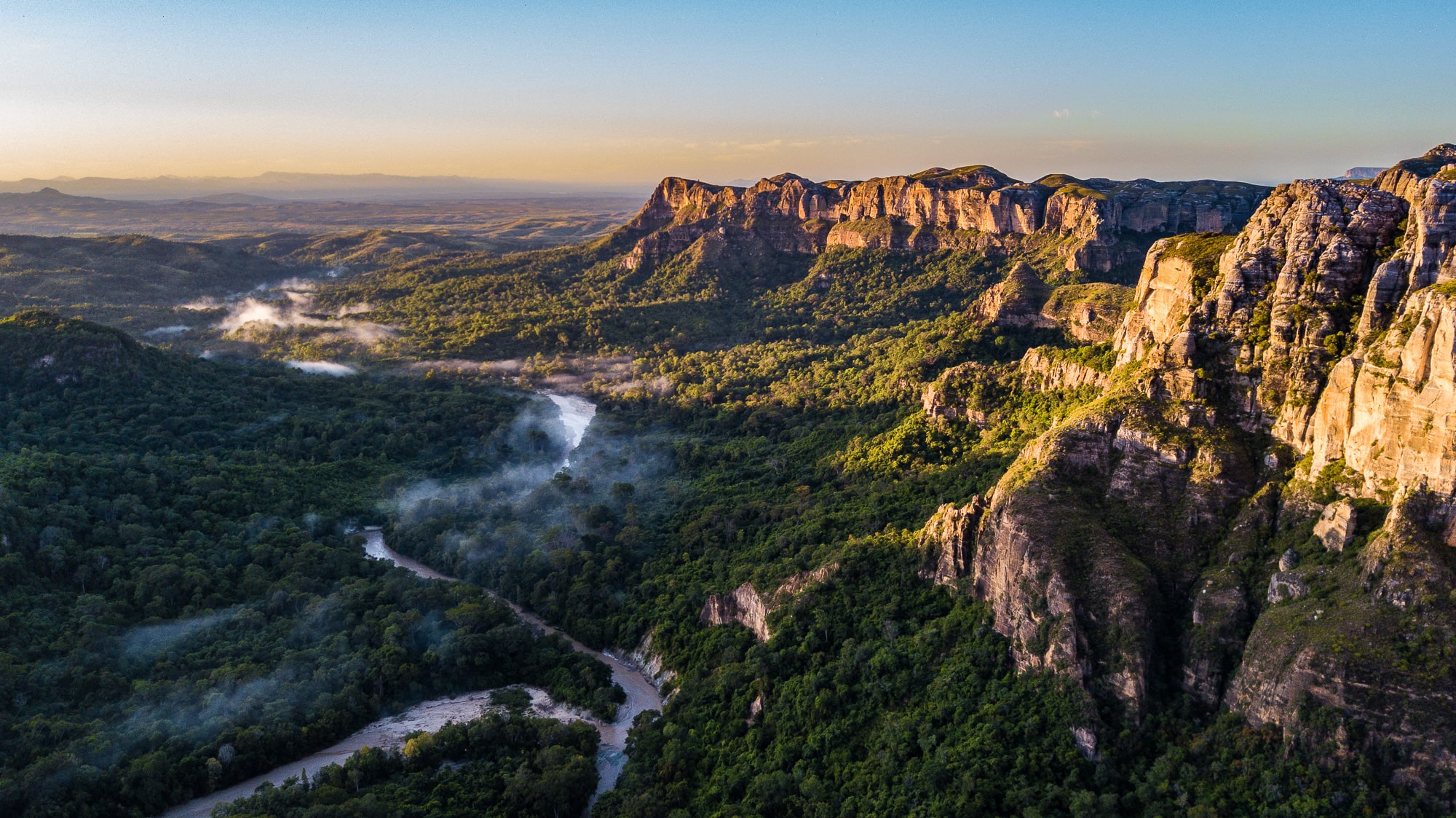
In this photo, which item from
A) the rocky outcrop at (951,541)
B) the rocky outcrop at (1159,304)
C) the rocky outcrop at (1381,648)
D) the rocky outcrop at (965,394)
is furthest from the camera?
the rocky outcrop at (965,394)

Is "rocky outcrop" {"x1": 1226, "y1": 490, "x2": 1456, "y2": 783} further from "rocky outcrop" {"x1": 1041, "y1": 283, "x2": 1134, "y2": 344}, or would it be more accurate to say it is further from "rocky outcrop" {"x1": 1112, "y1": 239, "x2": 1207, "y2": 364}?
"rocky outcrop" {"x1": 1041, "y1": 283, "x2": 1134, "y2": 344}

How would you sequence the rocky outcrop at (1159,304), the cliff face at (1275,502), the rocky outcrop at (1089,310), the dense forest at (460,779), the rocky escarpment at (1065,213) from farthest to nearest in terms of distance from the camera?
the rocky escarpment at (1065,213), the rocky outcrop at (1089,310), the rocky outcrop at (1159,304), the dense forest at (460,779), the cliff face at (1275,502)

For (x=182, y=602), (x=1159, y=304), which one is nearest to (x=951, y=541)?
(x=1159, y=304)

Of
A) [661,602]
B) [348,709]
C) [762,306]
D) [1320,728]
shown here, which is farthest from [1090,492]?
[762,306]

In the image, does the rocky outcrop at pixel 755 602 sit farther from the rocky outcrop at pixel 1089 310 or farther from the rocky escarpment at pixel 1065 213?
the rocky escarpment at pixel 1065 213

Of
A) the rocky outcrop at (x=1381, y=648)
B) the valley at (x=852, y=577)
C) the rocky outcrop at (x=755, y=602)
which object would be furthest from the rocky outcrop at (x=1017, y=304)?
the rocky outcrop at (x=1381, y=648)

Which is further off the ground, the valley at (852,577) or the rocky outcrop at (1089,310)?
the rocky outcrop at (1089,310)
